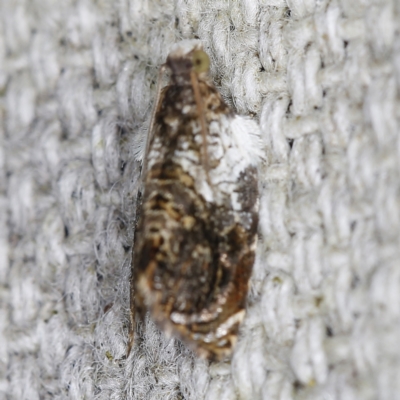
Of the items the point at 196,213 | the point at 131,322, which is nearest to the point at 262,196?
the point at 196,213

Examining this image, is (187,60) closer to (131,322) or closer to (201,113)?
(201,113)

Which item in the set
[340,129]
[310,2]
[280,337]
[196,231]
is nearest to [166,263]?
[196,231]

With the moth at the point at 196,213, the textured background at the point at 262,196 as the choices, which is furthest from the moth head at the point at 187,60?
the textured background at the point at 262,196

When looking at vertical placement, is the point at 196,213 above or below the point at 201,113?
below

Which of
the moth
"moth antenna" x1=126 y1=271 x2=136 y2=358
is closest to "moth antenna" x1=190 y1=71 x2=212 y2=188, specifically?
the moth

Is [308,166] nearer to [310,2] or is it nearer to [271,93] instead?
[271,93]

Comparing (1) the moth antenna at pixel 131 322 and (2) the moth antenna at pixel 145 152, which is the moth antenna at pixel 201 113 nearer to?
(2) the moth antenna at pixel 145 152
